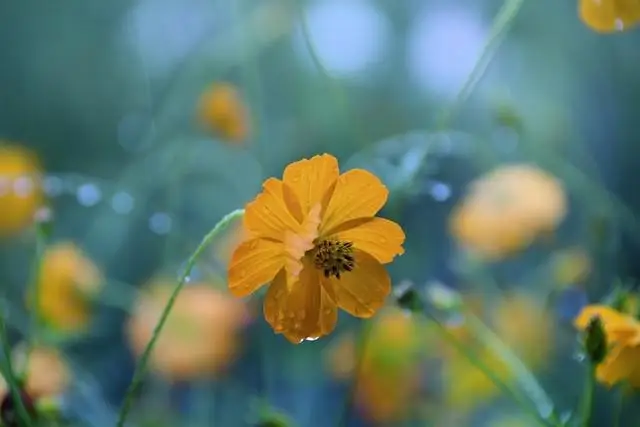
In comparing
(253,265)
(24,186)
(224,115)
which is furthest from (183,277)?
(224,115)

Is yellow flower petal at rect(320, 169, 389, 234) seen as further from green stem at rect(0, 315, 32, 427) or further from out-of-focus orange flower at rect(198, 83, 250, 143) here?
out-of-focus orange flower at rect(198, 83, 250, 143)

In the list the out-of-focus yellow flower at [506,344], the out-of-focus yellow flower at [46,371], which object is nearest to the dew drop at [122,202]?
the out-of-focus yellow flower at [46,371]

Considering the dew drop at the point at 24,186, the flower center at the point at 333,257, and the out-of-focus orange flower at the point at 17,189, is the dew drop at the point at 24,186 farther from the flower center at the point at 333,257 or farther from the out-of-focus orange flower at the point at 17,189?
the flower center at the point at 333,257

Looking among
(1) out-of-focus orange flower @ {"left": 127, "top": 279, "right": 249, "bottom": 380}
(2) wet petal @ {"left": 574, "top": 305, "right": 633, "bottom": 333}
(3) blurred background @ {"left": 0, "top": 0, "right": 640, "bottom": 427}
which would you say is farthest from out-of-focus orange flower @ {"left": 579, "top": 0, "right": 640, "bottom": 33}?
(1) out-of-focus orange flower @ {"left": 127, "top": 279, "right": 249, "bottom": 380}

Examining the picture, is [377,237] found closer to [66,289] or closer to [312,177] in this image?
[312,177]

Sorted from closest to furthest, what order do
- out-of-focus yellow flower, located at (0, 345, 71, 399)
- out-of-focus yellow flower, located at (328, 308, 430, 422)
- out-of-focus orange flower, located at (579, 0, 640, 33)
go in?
1. out-of-focus orange flower, located at (579, 0, 640, 33)
2. out-of-focus yellow flower, located at (0, 345, 71, 399)
3. out-of-focus yellow flower, located at (328, 308, 430, 422)

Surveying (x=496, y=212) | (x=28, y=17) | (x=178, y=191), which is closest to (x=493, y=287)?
(x=496, y=212)

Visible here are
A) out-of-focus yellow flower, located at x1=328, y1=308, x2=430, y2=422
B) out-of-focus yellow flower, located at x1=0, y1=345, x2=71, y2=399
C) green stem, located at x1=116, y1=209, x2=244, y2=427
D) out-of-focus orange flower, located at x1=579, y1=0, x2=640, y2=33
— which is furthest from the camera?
out-of-focus yellow flower, located at x1=328, y1=308, x2=430, y2=422

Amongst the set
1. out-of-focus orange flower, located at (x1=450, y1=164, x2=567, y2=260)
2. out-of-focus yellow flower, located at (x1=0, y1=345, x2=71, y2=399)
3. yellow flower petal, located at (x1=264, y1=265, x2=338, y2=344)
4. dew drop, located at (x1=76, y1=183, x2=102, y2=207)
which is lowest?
yellow flower petal, located at (x1=264, y1=265, x2=338, y2=344)
